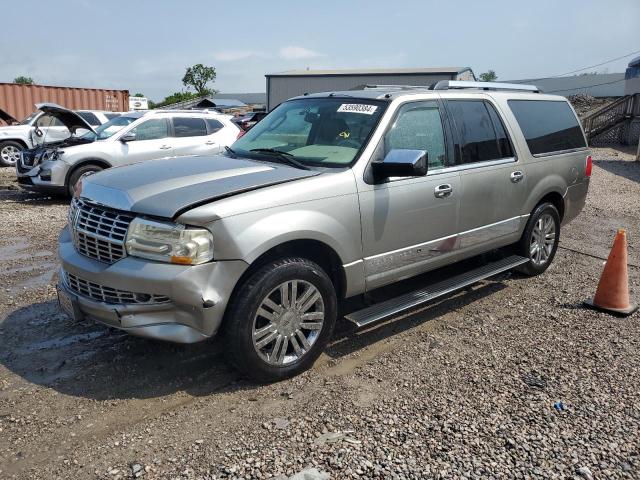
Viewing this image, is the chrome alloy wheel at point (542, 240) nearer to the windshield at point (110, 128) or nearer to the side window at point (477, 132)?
the side window at point (477, 132)

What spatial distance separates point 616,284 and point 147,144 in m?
8.35

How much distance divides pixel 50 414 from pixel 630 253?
276 inches

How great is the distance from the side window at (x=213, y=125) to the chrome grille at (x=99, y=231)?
7.79 meters

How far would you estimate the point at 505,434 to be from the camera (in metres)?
3.12

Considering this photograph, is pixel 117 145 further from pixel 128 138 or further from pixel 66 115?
pixel 66 115

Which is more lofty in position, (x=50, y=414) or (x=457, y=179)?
(x=457, y=179)

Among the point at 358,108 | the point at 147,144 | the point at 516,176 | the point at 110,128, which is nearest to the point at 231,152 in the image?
the point at 358,108

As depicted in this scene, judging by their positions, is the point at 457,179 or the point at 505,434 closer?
the point at 505,434

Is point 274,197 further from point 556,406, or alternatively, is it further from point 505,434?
point 556,406

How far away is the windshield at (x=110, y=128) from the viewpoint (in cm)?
1045

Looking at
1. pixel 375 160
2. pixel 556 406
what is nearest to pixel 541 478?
pixel 556 406


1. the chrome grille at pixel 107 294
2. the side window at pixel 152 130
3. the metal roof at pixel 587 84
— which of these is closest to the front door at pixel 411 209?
the chrome grille at pixel 107 294

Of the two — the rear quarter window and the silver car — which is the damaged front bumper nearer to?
the rear quarter window

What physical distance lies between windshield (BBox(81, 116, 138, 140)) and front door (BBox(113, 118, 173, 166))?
1.17 ft
